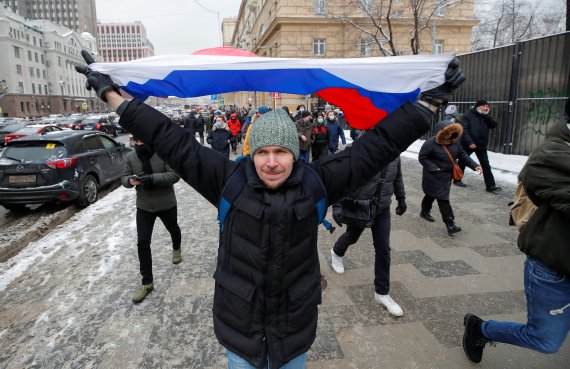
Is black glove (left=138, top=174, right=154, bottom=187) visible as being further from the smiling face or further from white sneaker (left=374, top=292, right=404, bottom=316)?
white sneaker (left=374, top=292, right=404, bottom=316)

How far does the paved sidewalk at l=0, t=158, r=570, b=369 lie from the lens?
10.0ft

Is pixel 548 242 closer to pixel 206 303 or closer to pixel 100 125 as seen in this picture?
pixel 206 303

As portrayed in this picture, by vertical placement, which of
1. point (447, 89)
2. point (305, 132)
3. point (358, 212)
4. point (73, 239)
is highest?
point (447, 89)

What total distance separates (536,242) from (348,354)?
5.61 ft

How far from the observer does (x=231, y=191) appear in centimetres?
184

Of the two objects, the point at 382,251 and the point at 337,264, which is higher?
the point at 382,251

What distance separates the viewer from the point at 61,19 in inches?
4961

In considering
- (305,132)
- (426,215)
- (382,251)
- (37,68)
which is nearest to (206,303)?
(382,251)

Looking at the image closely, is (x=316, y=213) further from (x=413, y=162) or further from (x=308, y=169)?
(x=413, y=162)

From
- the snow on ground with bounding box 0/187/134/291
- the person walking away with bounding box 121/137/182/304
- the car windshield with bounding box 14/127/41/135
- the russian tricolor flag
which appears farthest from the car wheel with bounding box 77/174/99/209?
the car windshield with bounding box 14/127/41/135

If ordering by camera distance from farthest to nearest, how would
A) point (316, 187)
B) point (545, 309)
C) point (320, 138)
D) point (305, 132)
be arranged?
point (320, 138) < point (305, 132) < point (545, 309) < point (316, 187)

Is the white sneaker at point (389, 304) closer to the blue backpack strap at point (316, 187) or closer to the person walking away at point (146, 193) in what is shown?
the blue backpack strap at point (316, 187)

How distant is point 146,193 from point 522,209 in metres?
3.58

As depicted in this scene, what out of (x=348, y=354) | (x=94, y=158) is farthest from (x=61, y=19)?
(x=348, y=354)
